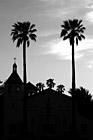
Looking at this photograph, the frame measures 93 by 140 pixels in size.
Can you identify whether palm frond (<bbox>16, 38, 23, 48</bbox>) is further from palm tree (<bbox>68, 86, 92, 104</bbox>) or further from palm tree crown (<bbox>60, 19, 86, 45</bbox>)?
palm tree (<bbox>68, 86, 92, 104</bbox>)

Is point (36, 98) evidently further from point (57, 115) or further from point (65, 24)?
point (65, 24)

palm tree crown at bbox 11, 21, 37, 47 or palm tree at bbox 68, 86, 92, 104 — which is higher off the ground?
Answer: palm tree crown at bbox 11, 21, 37, 47

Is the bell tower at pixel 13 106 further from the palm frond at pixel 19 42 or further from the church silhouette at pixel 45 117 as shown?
the palm frond at pixel 19 42

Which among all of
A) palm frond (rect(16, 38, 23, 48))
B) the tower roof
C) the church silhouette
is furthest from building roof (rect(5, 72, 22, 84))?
palm frond (rect(16, 38, 23, 48))

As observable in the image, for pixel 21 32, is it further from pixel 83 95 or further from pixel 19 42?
pixel 83 95

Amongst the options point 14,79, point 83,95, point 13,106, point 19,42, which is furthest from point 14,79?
point 83,95

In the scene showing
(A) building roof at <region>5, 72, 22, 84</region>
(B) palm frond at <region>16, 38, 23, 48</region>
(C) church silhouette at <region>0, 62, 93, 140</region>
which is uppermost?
(B) palm frond at <region>16, 38, 23, 48</region>

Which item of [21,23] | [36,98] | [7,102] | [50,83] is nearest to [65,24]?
[21,23]

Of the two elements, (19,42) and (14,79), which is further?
(14,79)

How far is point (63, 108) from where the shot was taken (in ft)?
180

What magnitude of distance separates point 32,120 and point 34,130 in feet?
5.97

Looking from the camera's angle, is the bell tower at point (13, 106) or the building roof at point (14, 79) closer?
the bell tower at point (13, 106)

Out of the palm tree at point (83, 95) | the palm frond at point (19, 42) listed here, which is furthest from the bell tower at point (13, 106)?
the palm tree at point (83, 95)

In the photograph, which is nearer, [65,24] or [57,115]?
[65,24]
